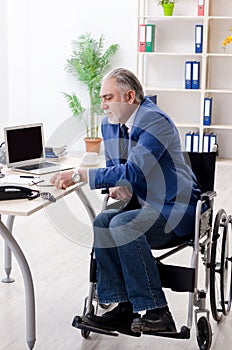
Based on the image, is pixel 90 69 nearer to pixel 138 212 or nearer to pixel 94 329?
pixel 138 212

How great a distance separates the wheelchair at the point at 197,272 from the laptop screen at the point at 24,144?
53 cm

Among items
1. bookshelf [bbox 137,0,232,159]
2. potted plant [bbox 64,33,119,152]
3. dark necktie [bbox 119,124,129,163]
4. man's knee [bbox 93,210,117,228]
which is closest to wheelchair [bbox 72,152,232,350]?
man's knee [bbox 93,210,117,228]

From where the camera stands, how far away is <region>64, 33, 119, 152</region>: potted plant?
7.40 meters

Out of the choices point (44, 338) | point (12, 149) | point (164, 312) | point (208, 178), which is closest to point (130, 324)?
point (164, 312)

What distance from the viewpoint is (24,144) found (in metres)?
3.56

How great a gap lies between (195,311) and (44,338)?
659 millimetres

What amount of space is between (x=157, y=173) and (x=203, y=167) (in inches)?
14.2

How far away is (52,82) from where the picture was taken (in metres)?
7.71

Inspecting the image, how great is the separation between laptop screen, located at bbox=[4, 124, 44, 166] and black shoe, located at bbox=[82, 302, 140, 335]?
0.95 metres

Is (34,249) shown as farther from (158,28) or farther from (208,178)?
(158,28)

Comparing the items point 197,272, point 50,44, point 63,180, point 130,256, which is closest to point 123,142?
point 63,180

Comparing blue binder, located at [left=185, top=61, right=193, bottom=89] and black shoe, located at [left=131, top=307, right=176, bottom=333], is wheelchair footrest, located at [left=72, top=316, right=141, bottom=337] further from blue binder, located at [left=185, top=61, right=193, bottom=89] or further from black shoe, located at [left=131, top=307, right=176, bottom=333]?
blue binder, located at [left=185, top=61, right=193, bottom=89]

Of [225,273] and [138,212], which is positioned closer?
[138,212]

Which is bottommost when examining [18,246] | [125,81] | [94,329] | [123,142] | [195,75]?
[94,329]
